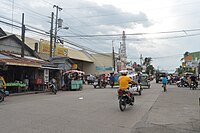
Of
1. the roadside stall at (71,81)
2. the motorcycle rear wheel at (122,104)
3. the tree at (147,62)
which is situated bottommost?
the motorcycle rear wheel at (122,104)

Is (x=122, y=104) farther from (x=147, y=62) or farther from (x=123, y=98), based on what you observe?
(x=147, y=62)

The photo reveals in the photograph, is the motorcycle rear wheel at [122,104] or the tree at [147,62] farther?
the tree at [147,62]

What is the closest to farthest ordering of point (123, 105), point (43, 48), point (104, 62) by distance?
point (123, 105), point (43, 48), point (104, 62)

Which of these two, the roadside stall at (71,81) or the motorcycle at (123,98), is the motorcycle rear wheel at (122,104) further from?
the roadside stall at (71,81)

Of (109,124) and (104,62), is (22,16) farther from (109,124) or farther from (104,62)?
(104,62)

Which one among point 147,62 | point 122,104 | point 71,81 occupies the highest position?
point 147,62

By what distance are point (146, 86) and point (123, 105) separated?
19094 millimetres

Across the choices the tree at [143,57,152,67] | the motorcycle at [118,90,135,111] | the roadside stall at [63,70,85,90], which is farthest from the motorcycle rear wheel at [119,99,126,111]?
the tree at [143,57,152,67]

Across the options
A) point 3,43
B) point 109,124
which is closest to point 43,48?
point 3,43

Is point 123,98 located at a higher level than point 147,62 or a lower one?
lower

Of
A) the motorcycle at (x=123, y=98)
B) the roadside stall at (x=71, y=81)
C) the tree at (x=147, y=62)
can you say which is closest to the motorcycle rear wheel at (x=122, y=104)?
the motorcycle at (x=123, y=98)

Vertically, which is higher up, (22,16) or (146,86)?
(22,16)

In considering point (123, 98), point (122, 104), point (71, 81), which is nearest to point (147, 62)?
point (71, 81)

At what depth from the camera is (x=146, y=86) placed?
1141 inches
